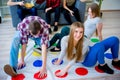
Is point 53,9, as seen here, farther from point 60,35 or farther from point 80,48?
point 80,48

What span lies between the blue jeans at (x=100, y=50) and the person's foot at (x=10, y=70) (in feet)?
2.38

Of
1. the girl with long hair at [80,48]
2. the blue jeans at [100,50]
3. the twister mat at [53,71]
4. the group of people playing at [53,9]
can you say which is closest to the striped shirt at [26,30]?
the girl with long hair at [80,48]

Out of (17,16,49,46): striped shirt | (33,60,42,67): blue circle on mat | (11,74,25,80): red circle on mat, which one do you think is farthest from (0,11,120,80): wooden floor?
(17,16,49,46): striped shirt

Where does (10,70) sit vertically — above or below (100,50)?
below

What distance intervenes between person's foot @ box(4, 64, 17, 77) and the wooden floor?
126 millimetres

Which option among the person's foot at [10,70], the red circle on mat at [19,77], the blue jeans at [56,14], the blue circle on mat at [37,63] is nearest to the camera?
the person's foot at [10,70]

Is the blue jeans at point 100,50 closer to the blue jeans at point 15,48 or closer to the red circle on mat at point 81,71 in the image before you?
the red circle on mat at point 81,71

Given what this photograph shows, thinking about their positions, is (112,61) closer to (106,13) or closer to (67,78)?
(67,78)

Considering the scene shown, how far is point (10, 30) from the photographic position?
107 inches

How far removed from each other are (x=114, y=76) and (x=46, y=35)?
808mm

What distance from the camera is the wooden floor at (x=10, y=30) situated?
79.7 inches

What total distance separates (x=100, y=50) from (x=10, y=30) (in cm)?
164

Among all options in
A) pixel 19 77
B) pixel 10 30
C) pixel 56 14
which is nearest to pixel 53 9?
pixel 56 14

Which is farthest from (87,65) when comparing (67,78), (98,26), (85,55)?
(98,26)
